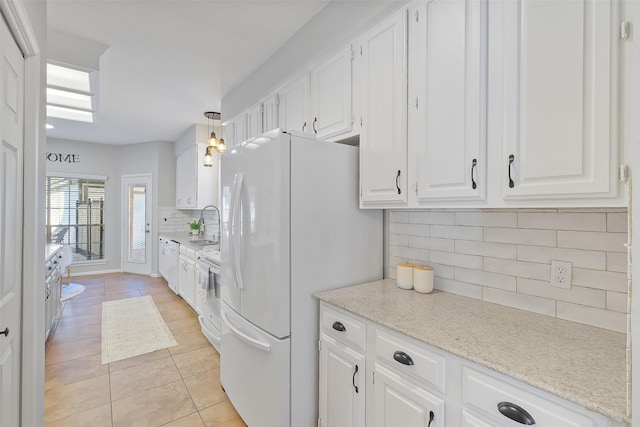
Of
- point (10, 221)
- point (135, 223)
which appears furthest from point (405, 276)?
point (135, 223)

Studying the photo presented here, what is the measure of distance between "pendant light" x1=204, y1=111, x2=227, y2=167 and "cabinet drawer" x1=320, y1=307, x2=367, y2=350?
93.3 inches

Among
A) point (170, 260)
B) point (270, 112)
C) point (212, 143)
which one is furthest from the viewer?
point (170, 260)

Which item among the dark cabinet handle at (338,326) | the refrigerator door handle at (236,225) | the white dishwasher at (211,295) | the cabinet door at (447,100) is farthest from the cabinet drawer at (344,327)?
the white dishwasher at (211,295)

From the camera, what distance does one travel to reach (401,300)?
5.34ft

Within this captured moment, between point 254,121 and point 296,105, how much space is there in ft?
2.47

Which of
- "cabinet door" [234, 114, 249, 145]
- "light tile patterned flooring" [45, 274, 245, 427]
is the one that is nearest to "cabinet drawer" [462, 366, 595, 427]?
"light tile patterned flooring" [45, 274, 245, 427]

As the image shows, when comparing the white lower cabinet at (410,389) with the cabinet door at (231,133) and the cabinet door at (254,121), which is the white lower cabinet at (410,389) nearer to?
the cabinet door at (254,121)

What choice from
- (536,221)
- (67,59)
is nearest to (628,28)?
(536,221)

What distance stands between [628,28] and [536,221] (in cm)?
80

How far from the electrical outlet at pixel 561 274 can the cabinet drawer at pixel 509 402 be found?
0.66 m

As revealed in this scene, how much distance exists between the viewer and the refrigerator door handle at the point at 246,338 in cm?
171

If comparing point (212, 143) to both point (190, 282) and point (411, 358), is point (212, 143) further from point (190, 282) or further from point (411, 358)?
point (411, 358)

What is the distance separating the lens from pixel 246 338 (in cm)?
187

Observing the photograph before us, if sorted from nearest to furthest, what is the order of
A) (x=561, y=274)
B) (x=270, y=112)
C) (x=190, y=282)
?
(x=561, y=274) → (x=270, y=112) → (x=190, y=282)
